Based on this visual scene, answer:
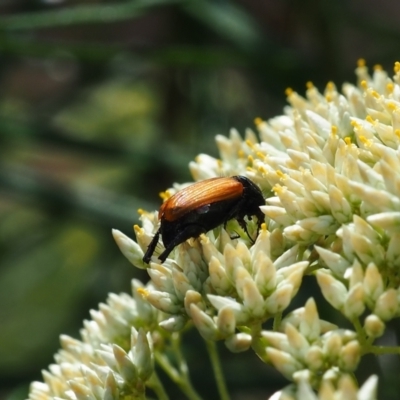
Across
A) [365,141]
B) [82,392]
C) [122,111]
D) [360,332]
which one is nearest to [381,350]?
[360,332]

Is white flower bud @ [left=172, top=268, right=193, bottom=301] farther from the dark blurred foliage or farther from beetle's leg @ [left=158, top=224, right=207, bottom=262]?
the dark blurred foliage

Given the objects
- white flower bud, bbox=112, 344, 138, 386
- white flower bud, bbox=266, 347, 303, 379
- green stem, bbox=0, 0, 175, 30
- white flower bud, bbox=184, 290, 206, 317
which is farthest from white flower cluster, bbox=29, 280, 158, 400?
green stem, bbox=0, 0, 175, 30

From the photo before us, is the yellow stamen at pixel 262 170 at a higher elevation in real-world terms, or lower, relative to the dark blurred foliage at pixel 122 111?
lower

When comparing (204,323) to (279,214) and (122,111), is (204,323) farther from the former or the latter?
(122,111)

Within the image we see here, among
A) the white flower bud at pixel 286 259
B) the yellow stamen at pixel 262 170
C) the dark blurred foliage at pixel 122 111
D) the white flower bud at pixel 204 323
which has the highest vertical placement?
the dark blurred foliage at pixel 122 111

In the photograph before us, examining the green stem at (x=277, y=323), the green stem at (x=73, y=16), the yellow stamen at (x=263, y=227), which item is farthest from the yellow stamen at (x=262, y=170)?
the green stem at (x=73, y=16)

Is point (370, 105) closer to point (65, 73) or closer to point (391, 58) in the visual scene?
point (391, 58)

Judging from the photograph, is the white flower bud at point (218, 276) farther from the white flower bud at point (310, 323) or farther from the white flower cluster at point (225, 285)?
the white flower bud at point (310, 323)
